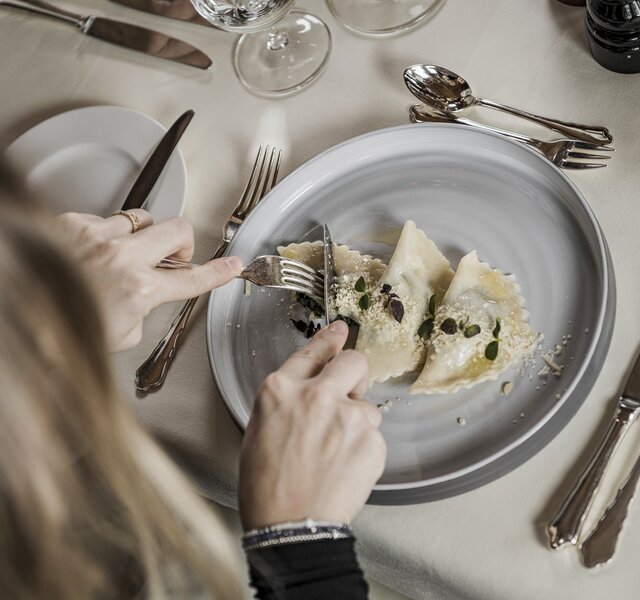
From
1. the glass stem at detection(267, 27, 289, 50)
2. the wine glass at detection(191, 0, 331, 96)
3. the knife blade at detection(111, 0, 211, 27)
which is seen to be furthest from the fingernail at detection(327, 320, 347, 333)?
the knife blade at detection(111, 0, 211, 27)

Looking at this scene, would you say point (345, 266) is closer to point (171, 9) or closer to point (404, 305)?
point (404, 305)

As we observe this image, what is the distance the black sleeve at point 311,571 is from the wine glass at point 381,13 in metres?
0.90

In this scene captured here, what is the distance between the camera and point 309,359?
973 mm

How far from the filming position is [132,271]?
1071 millimetres

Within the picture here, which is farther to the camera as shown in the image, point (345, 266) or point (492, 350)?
point (345, 266)

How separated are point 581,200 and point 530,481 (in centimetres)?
38

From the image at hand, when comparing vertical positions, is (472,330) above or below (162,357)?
above

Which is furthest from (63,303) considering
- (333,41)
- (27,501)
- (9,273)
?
(333,41)

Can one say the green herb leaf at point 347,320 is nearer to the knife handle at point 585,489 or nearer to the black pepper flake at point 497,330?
the black pepper flake at point 497,330

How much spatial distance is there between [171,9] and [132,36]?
0.30ft

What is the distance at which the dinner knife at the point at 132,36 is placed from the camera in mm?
1467

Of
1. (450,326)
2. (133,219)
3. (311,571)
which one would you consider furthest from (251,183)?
(311,571)

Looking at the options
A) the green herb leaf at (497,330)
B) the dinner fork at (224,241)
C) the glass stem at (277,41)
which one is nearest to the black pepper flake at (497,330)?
the green herb leaf at (497,330)

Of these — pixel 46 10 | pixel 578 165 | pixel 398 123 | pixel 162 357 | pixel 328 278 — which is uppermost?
pixel 578 165
